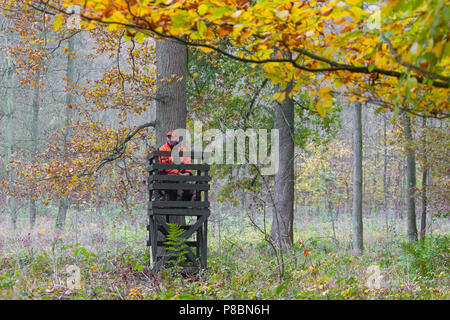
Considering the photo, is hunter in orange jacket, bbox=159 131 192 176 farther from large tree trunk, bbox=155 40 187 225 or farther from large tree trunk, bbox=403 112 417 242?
large tree trunk, bbox=403 112 417 242

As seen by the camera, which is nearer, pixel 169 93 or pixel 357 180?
pixel 169 93

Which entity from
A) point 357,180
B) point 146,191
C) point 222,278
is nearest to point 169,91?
point 146,191

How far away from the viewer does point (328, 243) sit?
13.8 meters

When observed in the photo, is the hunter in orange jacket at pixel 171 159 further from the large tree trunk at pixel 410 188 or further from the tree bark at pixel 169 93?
the large tree trunk at pixel 410 188

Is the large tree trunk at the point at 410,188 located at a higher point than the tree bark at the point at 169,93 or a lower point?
lower

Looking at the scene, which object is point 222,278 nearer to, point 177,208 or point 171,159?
point 177,208

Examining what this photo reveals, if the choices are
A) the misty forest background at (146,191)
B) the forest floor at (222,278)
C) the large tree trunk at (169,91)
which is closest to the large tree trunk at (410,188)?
the misty forest background at (146,191)

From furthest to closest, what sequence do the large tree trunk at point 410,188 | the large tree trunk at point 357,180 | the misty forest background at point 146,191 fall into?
1. the large tree trunk at point 357,180
2. the large tree trunk at point 410,188
3. the misty forest background at point 146,191

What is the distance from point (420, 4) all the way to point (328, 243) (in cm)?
1180

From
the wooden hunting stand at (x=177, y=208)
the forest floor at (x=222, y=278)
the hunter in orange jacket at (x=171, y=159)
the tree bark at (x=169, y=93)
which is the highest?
the tree bark at (x=169, y=93)

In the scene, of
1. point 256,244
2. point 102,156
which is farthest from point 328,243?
point 102,156

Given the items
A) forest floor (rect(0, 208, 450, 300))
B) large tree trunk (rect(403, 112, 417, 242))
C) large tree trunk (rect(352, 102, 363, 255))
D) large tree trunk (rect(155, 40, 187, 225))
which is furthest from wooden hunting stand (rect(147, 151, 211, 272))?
large tree trunk (rect(403, 112, 417, 242))

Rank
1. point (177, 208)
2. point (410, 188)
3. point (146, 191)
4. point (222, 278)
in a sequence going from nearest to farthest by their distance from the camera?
point (222, 278), point (177, 208), point (146, 191), point (410, 188)
